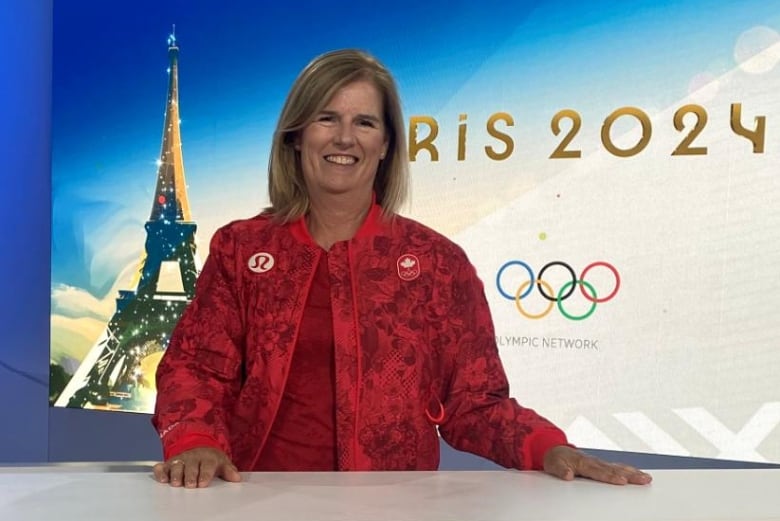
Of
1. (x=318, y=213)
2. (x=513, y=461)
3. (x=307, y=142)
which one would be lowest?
(x=513, y=461)

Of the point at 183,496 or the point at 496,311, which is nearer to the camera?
the point at 183,496

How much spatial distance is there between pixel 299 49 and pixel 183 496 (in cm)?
225

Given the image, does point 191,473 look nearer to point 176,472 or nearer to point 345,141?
point 176,472

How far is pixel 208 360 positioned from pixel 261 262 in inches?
7.4

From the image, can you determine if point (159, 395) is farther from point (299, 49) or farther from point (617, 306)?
point (299, 49)

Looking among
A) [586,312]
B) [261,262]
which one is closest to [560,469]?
[261,262]

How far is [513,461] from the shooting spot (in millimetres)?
1269

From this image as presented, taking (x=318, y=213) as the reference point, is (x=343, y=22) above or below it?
above

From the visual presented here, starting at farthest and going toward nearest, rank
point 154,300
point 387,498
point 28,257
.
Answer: point 28,257 → point 154,300 → point 387,498

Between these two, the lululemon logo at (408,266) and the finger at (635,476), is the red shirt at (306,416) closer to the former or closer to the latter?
the lululemon logo at (408,266)

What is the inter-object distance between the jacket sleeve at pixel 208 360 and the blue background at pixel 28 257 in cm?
228

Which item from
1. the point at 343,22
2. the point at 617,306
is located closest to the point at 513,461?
the point at 617,306

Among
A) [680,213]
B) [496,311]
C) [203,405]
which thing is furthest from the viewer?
[496,311]

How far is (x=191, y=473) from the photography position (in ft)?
3.35
